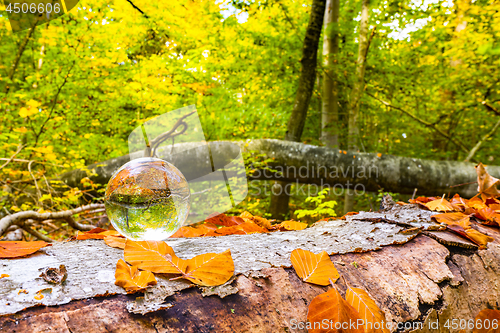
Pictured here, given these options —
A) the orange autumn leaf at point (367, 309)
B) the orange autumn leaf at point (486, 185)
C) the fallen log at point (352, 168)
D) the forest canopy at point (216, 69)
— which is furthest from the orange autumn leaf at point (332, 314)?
the forest canopy at point (216, 69)

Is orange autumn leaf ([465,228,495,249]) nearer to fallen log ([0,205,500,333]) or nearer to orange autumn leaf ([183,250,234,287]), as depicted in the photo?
fallen log ([0,205,500,333])

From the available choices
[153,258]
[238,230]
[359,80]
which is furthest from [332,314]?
[359,80]

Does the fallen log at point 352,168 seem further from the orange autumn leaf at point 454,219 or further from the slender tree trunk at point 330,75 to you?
the orange autumn leaf at point 454,219

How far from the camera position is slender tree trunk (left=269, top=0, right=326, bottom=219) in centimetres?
435

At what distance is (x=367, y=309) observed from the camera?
687 mm

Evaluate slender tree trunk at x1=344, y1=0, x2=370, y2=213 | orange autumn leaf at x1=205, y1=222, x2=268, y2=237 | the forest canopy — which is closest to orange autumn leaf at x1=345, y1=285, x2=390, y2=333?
orange autumn leaf at x1=205, y1=222, x2=268, y2=237

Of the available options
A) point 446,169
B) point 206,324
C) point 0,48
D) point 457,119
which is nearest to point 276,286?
point 206,324

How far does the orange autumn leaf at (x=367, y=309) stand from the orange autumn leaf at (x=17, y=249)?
3.22 ft

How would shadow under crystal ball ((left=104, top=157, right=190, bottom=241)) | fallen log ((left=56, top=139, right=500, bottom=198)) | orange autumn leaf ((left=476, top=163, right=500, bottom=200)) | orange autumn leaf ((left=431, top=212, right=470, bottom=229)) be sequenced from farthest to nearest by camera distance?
fallen log ((left=56, top=139, right=500, bottom=198)) → orange autumn leaf ((left=476, top=163, right=500, bottom=200)) → orange autumn leaf ((left=431, top=212, right=470, bottom=229)) → shadow under crystal ball ((left=104, top=157, right=190, bottom=241))

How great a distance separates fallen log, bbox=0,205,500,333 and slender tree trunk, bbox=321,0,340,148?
4.47 m

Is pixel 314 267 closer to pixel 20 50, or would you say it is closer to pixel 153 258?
pixel 153 258

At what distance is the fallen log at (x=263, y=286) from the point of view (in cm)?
54

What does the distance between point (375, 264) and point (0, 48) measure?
6.59 m

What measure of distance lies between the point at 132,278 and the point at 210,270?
199 millimetres
